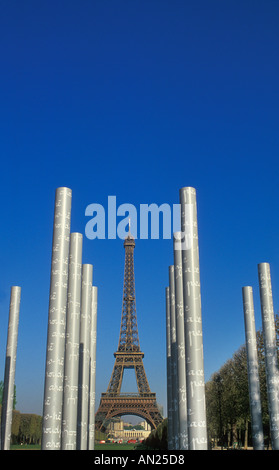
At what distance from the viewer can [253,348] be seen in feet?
111

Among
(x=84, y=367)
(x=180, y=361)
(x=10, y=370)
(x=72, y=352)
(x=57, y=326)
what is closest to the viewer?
(x=57, y=326)

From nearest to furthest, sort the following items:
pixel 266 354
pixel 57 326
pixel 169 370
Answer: pixel 57 326
pixel 266 354
pixel 169 370

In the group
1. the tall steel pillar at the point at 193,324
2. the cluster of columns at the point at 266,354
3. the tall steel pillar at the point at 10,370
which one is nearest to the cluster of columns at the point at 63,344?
the tall steel pillar at the point at 10,370

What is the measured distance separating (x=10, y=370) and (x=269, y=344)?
17339 millimetres

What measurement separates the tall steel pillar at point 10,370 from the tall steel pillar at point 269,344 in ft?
54.7

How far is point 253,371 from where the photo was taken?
33.5m

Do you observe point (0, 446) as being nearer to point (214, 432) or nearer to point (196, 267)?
point (196, 267)

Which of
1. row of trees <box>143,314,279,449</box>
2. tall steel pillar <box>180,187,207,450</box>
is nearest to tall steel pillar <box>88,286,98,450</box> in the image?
row of trees <box>143,314,279,449</box>

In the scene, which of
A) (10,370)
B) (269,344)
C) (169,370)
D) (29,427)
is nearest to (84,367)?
(10,370)

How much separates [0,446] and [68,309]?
41.0ft

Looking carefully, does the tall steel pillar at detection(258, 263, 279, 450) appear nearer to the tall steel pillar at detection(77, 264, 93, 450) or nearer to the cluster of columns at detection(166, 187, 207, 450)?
the tall steel pillar at detection(77, 264, 93, 450)

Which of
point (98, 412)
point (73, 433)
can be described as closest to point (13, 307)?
point (73, 433)

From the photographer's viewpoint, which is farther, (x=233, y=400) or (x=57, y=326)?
(x=233, y=400)

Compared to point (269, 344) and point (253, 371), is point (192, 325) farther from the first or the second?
point (253, 371)
